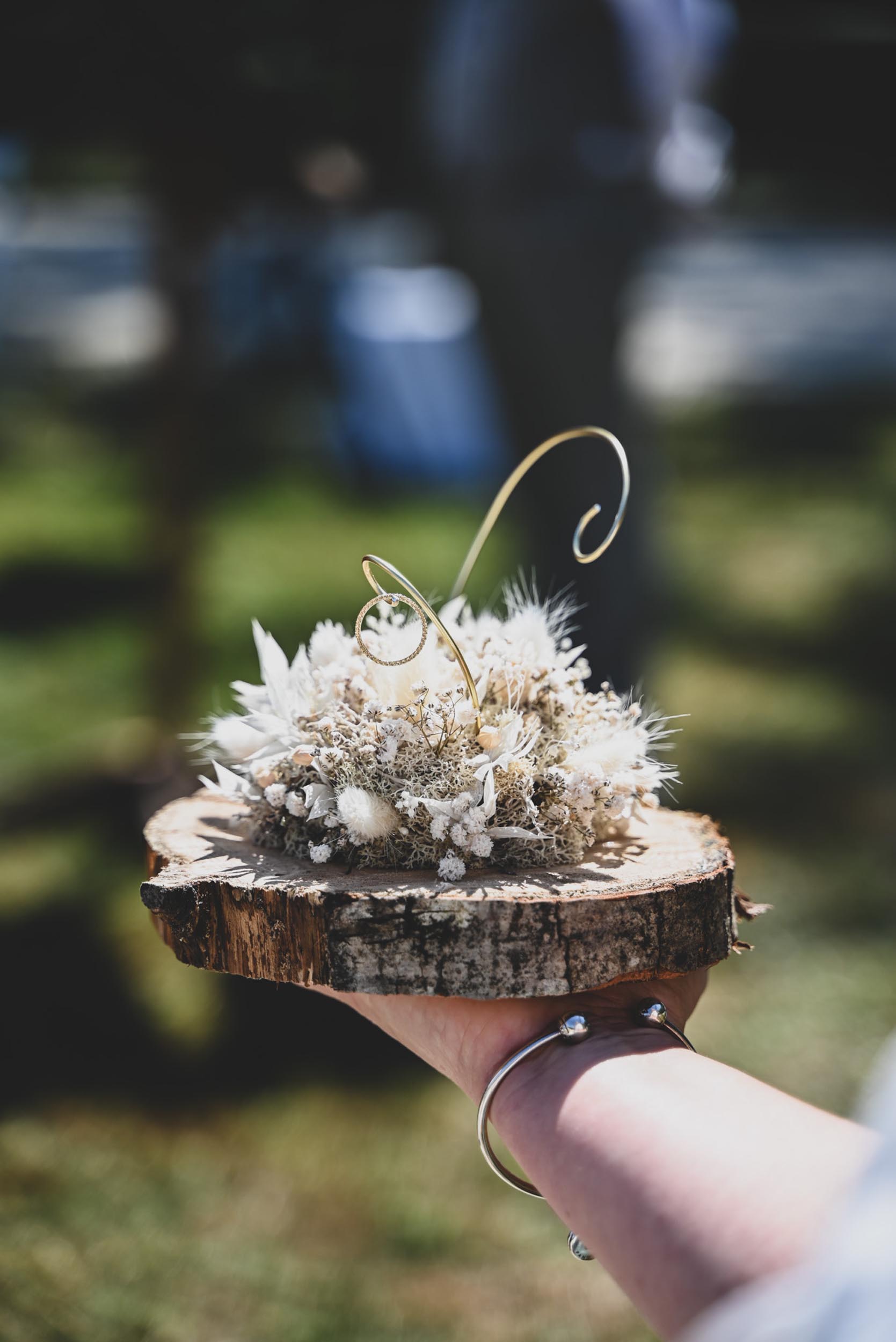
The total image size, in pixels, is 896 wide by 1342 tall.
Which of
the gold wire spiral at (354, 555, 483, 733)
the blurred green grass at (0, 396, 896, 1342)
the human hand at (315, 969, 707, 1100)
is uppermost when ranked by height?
the gold wire spiral at (354, 555, 483, 733)

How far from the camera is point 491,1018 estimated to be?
3.53ft

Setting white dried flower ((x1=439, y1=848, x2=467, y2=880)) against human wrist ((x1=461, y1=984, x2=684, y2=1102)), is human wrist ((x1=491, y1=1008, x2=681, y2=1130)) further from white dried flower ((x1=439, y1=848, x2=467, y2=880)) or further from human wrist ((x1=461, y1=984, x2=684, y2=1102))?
white dried flower ((x1=439, y1=848, x2=467, y2=880))

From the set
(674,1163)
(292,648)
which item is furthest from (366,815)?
(292,648)

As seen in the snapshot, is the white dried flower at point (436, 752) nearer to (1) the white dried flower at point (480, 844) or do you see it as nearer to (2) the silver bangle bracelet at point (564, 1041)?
(1) the white dried flower at point (480, 844)

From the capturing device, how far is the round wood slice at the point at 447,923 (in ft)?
3.34

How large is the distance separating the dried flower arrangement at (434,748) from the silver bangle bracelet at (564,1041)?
0.16 metres

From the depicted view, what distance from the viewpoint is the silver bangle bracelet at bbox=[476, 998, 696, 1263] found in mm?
1030

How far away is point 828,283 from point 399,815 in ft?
41.1

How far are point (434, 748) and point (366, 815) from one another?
0.09m

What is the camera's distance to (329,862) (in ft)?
3.71

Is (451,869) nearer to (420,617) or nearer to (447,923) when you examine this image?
(447,923)

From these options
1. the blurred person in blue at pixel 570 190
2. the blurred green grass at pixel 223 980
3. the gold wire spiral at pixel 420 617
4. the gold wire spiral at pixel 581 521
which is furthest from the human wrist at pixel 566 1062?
the blurred person in blue at pixel 570 190

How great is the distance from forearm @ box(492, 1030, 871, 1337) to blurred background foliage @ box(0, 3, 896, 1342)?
1.37 m

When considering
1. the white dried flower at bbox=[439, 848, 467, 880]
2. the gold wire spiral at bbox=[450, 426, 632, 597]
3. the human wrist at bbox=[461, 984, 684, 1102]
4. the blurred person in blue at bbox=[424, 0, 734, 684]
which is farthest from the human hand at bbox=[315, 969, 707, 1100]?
the blurred person in blue at bbox=[424, 0, 734, 684]
